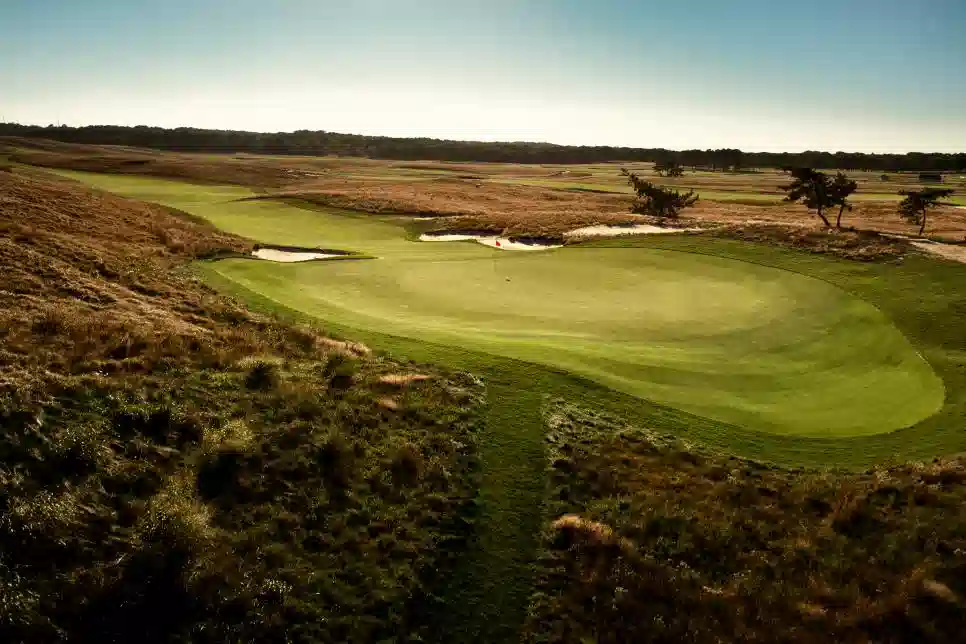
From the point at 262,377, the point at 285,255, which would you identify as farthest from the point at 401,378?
the point at 285,255

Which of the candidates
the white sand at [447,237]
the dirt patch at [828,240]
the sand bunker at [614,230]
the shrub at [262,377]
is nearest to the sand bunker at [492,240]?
the white sand at [447,237]

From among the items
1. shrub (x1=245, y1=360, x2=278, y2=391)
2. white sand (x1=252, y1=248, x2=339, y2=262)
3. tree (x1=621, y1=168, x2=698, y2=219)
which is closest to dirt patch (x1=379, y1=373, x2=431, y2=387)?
shrub (x1=245, y1=360, x2=278, y2=391)

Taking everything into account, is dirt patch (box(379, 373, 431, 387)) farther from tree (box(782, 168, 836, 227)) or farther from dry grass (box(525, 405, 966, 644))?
tree (box(782, 168, 836, 227))

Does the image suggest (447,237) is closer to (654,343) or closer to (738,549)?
(654,343)

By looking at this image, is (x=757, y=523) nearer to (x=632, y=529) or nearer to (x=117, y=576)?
(x=632, y=529)

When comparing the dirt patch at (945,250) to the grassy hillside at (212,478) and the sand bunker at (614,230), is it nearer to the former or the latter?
the sand bunker at (614,230)

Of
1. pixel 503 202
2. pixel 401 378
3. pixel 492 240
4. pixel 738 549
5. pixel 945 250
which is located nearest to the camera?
pixel 738 549

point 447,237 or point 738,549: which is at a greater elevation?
point 447,237
